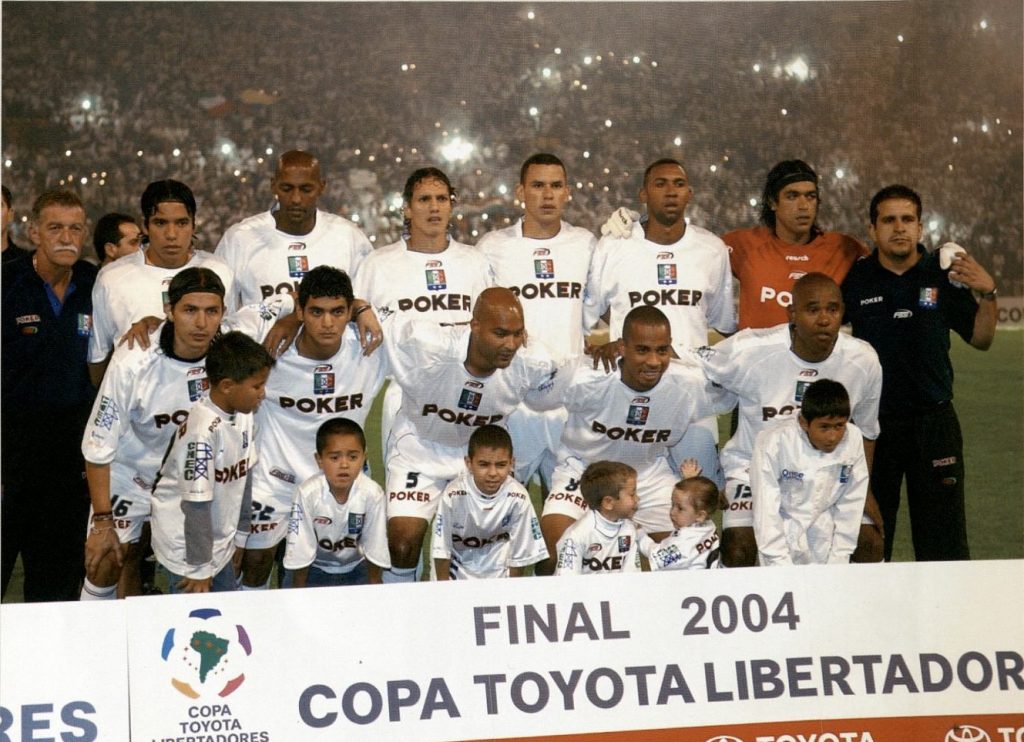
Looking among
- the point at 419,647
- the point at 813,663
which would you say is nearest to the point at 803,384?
the point at 813,663

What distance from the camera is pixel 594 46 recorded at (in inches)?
190

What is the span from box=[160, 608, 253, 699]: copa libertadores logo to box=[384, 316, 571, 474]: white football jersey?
1.09 metres

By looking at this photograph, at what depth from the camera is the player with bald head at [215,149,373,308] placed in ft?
15.3

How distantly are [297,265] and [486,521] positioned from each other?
1247 millimetres

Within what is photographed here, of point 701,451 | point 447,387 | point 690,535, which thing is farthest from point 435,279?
point 690,535

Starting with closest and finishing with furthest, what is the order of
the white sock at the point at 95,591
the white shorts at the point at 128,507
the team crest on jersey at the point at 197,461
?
the team crest on jersey at the point at 197,461
the white sock at the point at 95,591
the white shorts at the point at 128,507

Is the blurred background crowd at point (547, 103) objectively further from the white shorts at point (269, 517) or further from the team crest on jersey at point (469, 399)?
the white shorts at point (269, 517)

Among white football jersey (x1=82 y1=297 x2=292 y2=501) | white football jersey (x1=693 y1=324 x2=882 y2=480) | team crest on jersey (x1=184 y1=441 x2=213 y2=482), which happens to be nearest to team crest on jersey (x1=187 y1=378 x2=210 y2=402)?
white football jersey (x1=82 y1=297 x2=292 y2=501)

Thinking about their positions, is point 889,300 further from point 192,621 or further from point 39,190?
point 39,190

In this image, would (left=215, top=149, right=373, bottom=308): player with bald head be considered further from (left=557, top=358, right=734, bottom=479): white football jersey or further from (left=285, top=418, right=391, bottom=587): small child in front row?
(left=557, top=358, right=734, bottom=479): white football jersey

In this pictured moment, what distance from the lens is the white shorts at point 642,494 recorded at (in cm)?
469

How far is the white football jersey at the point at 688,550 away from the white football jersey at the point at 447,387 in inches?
27.8

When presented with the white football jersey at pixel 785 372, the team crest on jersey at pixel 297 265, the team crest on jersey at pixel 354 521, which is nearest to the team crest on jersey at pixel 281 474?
the team crest on jersey at pixel 354 521

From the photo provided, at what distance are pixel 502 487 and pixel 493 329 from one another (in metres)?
0.61
